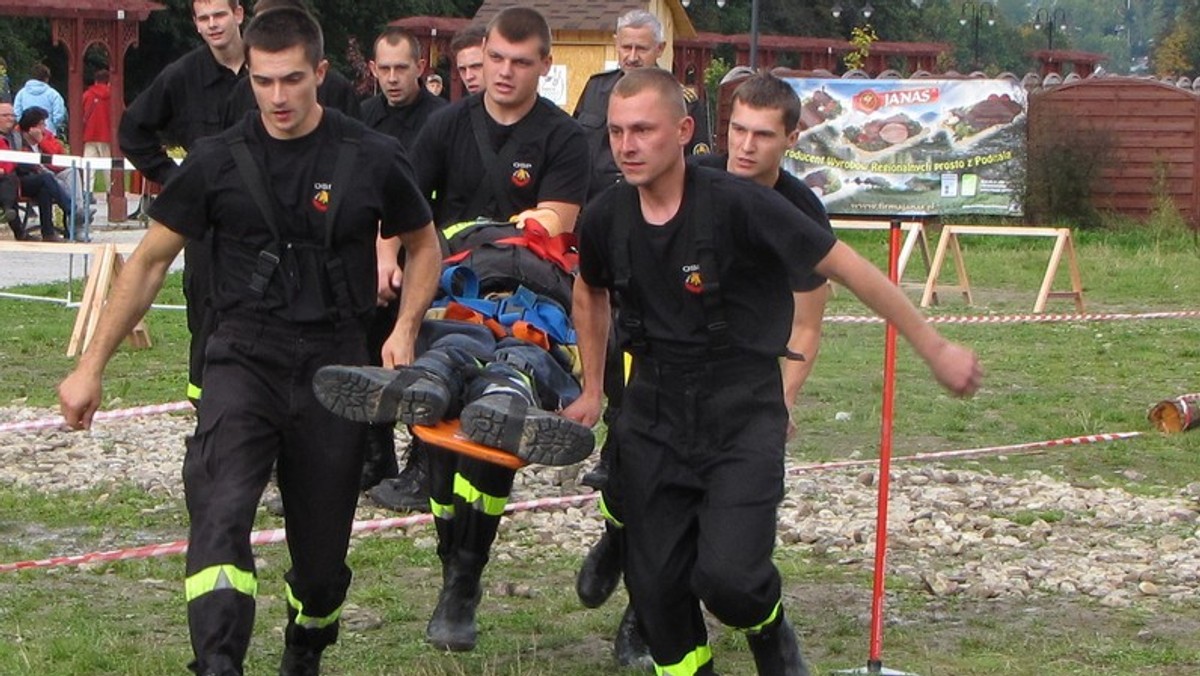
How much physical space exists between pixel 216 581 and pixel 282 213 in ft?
3.44

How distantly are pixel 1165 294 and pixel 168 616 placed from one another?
17.2m

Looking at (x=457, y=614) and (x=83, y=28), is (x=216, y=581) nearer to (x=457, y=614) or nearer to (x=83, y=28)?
(x=457, y=614)

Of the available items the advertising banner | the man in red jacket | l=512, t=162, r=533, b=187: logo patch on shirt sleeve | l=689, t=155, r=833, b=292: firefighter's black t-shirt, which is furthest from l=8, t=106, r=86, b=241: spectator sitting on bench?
l=689, t=155, r=833, b=292: firefighter's black t-shirt

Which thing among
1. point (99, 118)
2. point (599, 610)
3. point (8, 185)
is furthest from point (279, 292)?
point (99, 118)

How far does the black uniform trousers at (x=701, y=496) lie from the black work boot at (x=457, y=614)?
115cm

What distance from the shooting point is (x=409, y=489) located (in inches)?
366

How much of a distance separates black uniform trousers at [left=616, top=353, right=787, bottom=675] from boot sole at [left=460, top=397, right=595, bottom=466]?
233 mm

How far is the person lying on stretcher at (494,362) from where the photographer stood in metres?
5.43

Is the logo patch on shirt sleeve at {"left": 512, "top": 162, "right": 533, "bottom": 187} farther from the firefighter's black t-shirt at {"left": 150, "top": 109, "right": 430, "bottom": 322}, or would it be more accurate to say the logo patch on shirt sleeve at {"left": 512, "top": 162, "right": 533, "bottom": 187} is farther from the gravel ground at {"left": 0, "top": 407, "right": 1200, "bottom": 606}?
the gravel ground at {"left": 0, "top": 407, "right": 1200, "bottom": 606}

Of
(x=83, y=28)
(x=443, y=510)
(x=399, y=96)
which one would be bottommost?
(x=443, y=510)

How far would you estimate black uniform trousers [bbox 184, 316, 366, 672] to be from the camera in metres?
5.32

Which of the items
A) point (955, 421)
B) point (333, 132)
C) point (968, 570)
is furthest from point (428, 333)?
point (955, 421)

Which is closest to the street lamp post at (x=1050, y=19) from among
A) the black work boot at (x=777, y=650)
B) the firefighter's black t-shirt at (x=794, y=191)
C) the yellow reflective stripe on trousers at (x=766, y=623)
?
the firefighter's black t-shirt at (x=794, y=191)

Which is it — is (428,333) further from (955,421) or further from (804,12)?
(804,12)
